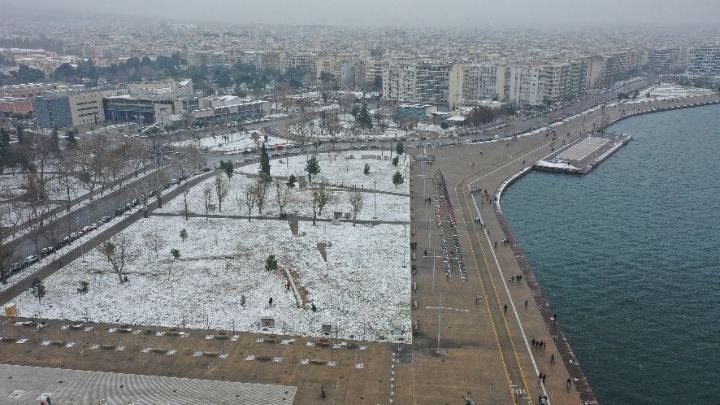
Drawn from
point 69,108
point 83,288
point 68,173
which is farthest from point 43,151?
point 83,288

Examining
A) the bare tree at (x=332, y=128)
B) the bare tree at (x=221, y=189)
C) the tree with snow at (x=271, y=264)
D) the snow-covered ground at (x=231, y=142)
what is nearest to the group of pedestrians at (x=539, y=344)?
the tree with snow at (x=271, y=264)

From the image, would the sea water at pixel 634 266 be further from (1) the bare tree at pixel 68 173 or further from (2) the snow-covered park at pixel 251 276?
(1) the bare tree at pixel 68 173

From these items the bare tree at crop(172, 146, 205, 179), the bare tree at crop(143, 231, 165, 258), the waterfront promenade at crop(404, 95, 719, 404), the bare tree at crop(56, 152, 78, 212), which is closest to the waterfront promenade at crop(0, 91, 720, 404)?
the waterfront promenade at crop(404, 95, 719, 404)

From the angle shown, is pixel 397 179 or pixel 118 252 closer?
pixel 118 252

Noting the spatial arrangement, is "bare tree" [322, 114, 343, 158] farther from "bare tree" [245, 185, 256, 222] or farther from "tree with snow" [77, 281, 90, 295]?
"tree with snow" [77, 281, 90, 295]

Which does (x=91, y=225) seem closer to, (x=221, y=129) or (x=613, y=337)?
(x=613, y=337)

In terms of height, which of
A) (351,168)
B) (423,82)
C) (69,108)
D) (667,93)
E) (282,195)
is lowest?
(282,195)

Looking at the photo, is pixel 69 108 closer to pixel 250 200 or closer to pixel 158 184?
pixel 158 184
